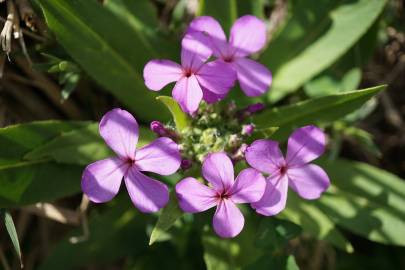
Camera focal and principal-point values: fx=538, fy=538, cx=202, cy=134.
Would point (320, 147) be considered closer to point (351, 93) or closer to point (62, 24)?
point (351, 93)

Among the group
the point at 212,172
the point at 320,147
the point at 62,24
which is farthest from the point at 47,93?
the point at 320,147

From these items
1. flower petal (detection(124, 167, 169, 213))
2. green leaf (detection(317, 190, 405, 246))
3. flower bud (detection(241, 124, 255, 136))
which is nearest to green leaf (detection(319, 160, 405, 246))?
green leaf (detection(317, 190, 405, 246))

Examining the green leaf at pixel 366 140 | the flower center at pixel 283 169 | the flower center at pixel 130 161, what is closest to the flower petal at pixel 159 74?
the flower center at pixel 130 161

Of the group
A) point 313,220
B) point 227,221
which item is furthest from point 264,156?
point 313,220

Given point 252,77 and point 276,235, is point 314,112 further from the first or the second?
point 276,235

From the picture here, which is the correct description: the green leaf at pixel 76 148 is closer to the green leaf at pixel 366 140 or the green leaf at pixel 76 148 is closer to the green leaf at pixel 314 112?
the green leaf at pixel 314 112

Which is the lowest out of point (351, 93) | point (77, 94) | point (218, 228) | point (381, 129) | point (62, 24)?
point (381, 129)

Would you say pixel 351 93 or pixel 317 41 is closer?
pixel 351 93

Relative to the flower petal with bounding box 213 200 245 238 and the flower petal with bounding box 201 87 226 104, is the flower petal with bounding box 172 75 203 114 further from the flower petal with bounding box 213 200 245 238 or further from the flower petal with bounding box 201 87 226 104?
the flower petal with bounding box 213 200 245 238
